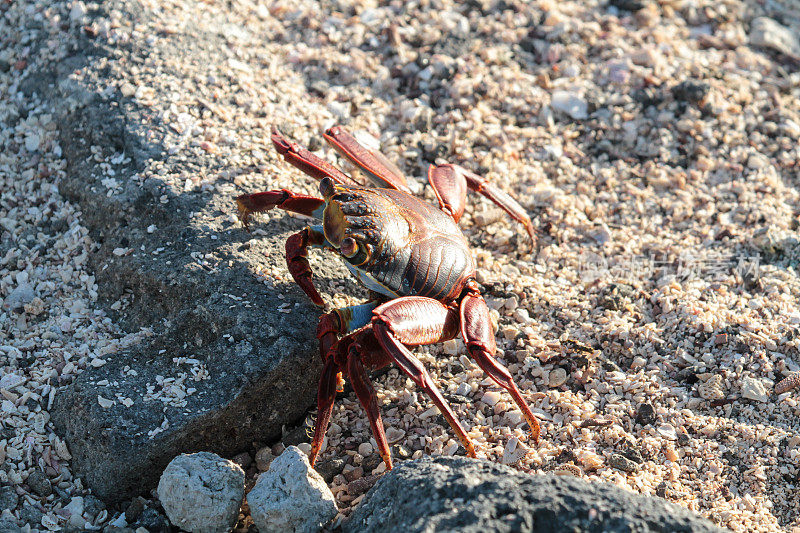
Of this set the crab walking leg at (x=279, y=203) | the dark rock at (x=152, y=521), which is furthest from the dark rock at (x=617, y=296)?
the dark rock at (x=152, y=521)

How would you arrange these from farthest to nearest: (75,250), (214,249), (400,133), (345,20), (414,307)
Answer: (345,20)
(400,133)
(75,250)
(214,249)
(414,307)

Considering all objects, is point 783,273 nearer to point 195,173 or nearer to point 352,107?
point 352,107

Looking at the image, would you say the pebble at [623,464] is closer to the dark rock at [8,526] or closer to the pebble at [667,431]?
the pebble at [667,431]

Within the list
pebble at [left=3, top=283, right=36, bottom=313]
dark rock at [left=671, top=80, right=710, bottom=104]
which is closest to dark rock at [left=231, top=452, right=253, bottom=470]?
pebble at [left=3, top=283, right=36, bottom=313]

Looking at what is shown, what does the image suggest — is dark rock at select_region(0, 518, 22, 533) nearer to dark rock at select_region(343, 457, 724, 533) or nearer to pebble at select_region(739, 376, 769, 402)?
dark rock at select_region(343, 457, 724, 533)

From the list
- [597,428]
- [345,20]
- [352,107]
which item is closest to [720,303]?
[597,428]

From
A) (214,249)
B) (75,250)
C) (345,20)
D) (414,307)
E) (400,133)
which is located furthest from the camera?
(345,20)

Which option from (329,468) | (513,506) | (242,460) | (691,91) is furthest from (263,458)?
(691,91)
